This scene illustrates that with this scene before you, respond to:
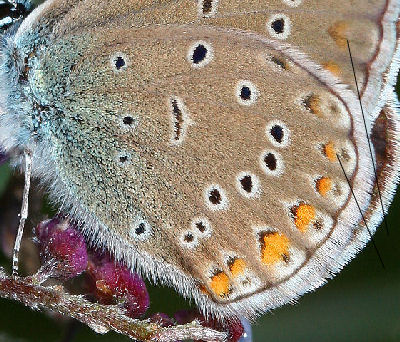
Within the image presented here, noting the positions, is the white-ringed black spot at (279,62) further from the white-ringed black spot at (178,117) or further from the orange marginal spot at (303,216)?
the orange marginal spot at (303,216)

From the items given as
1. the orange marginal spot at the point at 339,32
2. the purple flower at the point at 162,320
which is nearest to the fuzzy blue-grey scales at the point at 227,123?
the orange marginal spot at the point at 339,32

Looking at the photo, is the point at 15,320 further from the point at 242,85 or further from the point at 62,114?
the point at 242,85

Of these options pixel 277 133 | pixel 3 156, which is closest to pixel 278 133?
pixel 277 133

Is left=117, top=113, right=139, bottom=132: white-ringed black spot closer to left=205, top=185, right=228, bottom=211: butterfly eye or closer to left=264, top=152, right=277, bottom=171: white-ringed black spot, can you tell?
left=205, top=185, right=228, bottom=211: butterfly eye

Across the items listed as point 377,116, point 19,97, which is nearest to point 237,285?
point 377,116

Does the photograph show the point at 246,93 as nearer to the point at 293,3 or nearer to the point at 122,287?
the point at 293,3

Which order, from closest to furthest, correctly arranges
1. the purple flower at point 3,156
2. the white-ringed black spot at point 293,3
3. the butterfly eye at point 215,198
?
the white-ringed black spot at point 293,3 → the butterfly eye at point 215,198 → the purple flower at point 3,156
